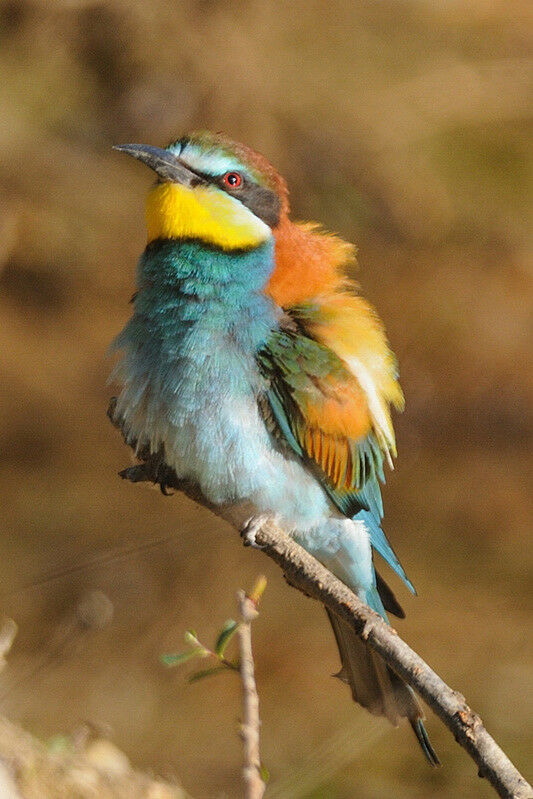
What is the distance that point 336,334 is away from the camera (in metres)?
1.67

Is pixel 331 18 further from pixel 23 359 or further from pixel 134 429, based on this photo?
pixel 134 429

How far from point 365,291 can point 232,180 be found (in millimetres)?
2137

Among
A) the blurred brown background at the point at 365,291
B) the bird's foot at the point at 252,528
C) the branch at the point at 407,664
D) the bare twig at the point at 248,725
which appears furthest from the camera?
the blurred brown background at the point at 365,291

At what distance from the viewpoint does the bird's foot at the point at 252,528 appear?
1550 millimetres

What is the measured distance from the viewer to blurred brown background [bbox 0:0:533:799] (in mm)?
3486

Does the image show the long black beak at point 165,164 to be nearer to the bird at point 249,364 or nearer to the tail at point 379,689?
the bird at point 249,364

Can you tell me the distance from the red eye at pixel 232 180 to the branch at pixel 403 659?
503 millimetres

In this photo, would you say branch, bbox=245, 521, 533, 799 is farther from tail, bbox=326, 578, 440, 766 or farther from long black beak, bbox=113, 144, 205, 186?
long black beak, bbox=113, 144, 205, 186

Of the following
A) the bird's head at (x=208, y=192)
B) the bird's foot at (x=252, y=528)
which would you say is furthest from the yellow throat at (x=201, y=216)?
the bird's foot at (x=252, y=528)

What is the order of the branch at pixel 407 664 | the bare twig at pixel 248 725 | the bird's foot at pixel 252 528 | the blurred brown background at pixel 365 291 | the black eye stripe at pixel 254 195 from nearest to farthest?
the bare twig at pixel 248 725
the branch at pixel 407 664
the bird's foot at pixel 252 528
the black eye stripe at pixel 254 195
the blurred brown background at pixel 365 291

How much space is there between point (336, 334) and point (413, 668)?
0.65 m

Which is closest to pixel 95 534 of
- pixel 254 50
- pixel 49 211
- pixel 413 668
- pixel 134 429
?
pixel 49 211

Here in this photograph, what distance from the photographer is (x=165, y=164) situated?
5.39 ft

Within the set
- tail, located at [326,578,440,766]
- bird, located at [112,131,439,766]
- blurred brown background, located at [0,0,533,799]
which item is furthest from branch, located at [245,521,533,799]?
blurred brown background, located at [0,0,533,799]
